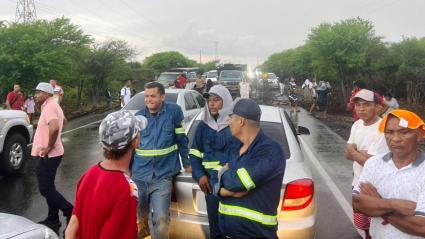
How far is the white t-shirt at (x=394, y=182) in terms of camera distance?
7.99ft

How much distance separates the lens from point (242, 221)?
107 inches

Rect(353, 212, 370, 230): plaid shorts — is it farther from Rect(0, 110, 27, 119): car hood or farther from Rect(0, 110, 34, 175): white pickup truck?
Rect(0, 110, 27, 119): car hood

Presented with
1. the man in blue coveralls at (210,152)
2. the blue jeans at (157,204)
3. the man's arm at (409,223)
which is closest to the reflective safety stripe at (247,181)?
the man's arm at (409,223)

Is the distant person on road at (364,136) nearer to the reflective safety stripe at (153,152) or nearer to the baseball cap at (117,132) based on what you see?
the reflective safety stripe at (153,152)

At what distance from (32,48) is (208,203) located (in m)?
16.9

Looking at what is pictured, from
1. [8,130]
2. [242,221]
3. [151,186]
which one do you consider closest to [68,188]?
[8,130]

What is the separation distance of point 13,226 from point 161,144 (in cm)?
145

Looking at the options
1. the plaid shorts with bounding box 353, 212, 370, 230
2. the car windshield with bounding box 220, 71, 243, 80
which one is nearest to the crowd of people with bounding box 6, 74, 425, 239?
the plaid shorts with bounding box 353, 212, 370, 230

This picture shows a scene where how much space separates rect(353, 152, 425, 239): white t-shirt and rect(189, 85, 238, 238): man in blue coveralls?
133cm

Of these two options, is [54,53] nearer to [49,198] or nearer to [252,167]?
[49,198]

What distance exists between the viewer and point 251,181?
2.61 metres

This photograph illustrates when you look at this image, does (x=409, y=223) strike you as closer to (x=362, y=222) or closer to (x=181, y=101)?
(x=362, y=222)

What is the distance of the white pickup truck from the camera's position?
26.5 feet

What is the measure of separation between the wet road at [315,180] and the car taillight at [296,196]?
158 centimetres
